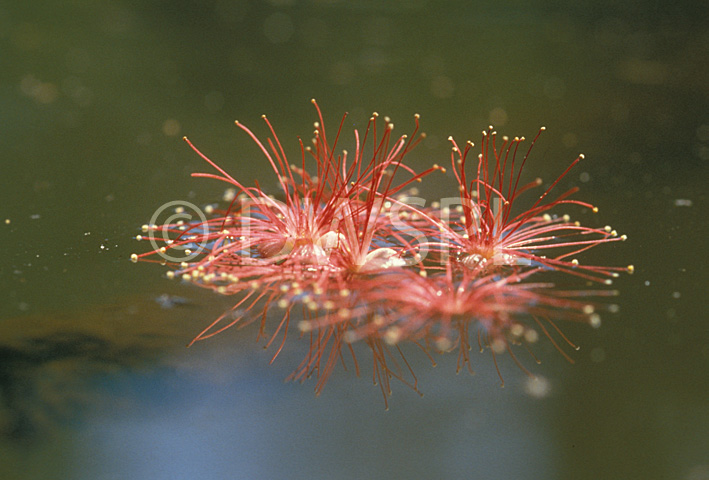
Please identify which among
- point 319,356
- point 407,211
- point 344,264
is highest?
point 407,211

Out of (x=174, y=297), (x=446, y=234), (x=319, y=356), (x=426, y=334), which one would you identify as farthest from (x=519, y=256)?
(x=174, y=297)

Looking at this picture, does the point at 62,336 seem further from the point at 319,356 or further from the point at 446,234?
the point at 446,234

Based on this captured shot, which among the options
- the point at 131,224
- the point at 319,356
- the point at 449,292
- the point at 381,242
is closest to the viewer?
the point at 319,356

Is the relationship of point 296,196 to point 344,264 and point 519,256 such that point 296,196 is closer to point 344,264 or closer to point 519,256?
point 344,264

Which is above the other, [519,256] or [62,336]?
[519,256]

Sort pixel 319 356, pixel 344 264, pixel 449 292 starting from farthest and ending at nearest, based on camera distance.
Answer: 1. pixel 344 264
2. pixel 449 292
3. pixel 319 356

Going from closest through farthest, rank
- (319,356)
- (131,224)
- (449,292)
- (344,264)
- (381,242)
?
1. (319,356)
2. (449,292)
3. (344,264)
4. (381,242)
5. (131,224)

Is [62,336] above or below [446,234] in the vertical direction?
below

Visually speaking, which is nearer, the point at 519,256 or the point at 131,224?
the point at 519,256

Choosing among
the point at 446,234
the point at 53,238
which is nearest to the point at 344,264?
the point at 446,234
